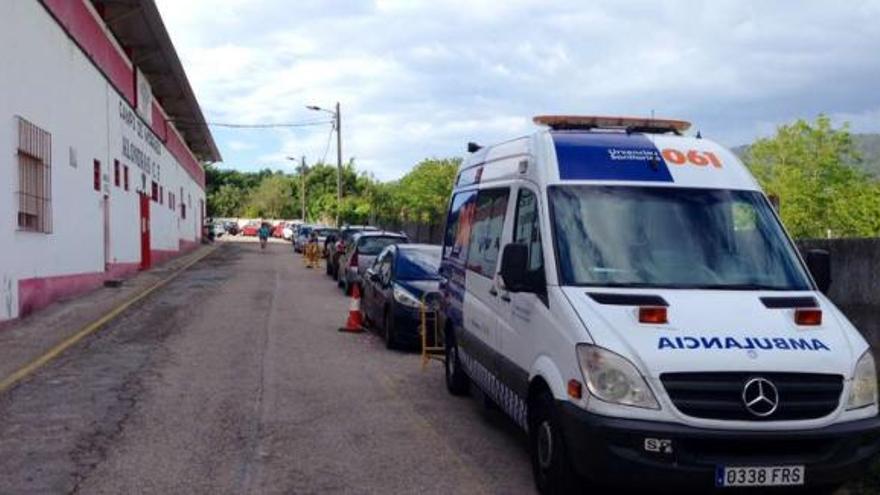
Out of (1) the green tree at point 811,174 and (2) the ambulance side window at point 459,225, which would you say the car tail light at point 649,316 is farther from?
(1) the green tree at point 811,174

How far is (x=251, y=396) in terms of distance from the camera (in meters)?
8.82

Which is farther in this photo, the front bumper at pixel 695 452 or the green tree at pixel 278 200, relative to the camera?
the green tree at pixel 278 200

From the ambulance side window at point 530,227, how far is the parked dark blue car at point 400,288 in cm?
502

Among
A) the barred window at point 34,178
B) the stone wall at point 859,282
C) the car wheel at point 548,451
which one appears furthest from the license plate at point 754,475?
the barred window at point 34,178

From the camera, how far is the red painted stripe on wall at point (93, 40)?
17.8 m

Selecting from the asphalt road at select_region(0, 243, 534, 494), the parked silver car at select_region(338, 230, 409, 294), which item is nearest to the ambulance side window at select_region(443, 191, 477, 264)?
the asphalt road at select_region(0, 243, 534, 494)

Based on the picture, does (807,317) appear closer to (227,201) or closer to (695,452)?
(695,452)

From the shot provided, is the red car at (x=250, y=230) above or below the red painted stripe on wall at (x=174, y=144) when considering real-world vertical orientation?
below

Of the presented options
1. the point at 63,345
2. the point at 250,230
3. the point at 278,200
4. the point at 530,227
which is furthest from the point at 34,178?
the point at 278,200

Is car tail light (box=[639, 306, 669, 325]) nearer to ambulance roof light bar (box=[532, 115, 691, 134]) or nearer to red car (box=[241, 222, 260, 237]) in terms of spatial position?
ambulance roof light bar (box=[532, 115, 691, 134])

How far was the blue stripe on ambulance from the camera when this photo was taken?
630 cm

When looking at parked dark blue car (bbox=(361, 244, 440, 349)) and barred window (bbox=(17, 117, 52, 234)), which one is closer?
parked dark blue car (bbox=(361, 244, 440, 349))

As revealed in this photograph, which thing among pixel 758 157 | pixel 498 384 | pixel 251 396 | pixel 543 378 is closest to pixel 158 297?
pixel 251 396

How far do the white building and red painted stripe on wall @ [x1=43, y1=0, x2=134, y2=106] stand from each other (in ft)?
0.11
